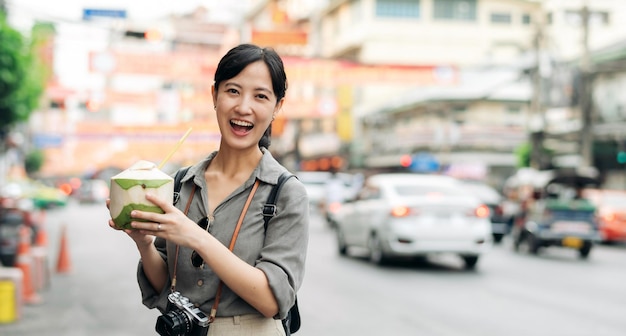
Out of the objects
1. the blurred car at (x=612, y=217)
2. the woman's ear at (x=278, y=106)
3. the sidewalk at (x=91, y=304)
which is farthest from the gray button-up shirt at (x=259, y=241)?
the blurred car at (x=612, y=217)

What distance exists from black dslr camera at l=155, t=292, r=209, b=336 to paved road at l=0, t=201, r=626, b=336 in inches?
243

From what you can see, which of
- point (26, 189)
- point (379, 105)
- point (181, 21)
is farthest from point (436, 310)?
point (181, 21)

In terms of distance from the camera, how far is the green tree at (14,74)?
18328 mm

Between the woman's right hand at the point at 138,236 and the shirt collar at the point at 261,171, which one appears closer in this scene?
the woman's right hand at the point at 138,236

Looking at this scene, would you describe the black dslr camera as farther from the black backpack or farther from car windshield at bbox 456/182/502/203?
car windshield at bbox 456/182/502/203

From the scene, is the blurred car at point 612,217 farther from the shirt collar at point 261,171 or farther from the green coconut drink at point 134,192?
the green coconut drink at point 134,192

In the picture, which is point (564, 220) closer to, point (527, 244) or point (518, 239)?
point (527, 244)

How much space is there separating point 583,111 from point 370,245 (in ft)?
53.0

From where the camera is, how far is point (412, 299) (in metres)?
11.0

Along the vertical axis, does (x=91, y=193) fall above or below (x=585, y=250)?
below

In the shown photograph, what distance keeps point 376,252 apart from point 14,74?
9.85 meters

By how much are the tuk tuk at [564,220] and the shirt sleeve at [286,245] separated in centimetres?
1589

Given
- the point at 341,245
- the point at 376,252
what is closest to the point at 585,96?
the point at 341,245

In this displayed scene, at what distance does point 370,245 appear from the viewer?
1528 cm
